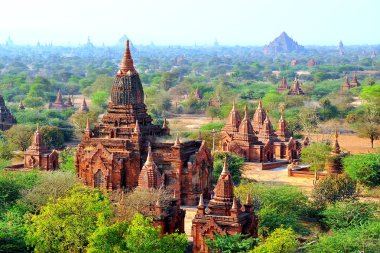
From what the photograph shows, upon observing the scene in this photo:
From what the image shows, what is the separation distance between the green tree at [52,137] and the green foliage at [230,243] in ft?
123

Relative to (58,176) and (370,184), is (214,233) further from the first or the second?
(370,184)

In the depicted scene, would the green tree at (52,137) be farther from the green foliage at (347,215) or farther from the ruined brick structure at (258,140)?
the green foliage at (347,215)

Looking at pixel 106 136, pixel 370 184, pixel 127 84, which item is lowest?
pixel 370 184

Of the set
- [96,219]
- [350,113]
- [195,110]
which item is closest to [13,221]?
[96,219]

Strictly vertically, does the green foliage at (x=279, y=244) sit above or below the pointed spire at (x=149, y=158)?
below

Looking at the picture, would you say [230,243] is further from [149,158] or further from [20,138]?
[20,138]

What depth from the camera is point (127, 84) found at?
44.5 m

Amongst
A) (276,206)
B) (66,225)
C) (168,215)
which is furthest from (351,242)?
(66,225)

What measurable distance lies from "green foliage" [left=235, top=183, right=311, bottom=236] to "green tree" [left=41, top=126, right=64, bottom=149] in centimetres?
3044

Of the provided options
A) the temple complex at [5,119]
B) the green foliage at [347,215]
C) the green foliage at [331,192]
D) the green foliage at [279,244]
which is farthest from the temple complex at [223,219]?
the temple complex at [5,119]

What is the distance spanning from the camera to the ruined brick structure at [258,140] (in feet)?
197

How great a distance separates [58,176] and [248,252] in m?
13.5

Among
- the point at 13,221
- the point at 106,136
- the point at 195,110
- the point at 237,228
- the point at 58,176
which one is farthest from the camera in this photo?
the point at 195,110

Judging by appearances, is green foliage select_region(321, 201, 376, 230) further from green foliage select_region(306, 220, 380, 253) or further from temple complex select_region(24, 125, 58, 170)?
temple complex select_region(24, 125, 58, 170)
